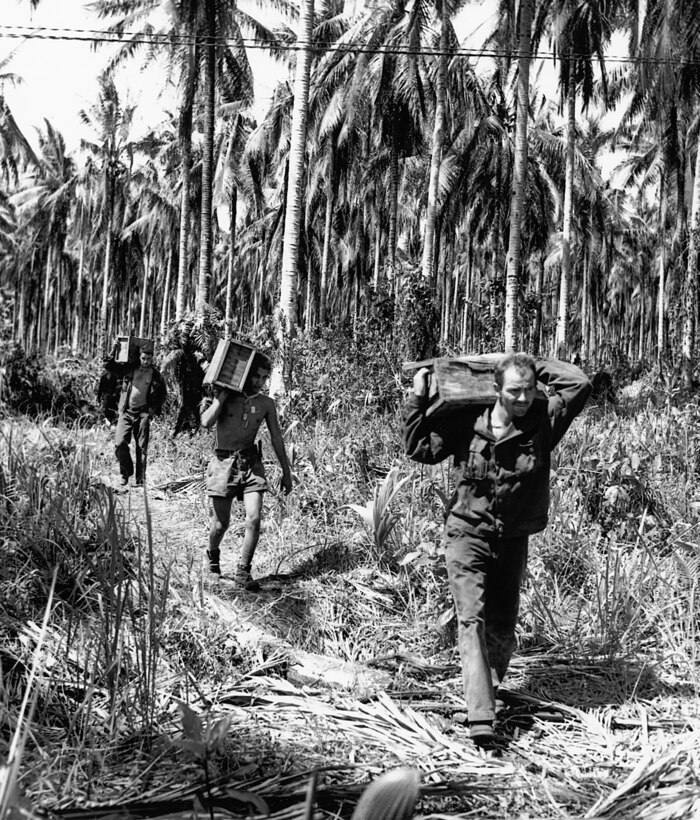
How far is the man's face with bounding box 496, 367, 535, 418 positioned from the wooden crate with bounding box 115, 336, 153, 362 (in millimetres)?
5812

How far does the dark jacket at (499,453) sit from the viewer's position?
3.44m

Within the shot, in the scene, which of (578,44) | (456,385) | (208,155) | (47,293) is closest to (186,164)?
(208,155)

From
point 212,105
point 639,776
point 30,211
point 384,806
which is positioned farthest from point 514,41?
point 30,211

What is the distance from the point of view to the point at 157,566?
5.13 meters

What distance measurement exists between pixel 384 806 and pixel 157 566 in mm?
4555

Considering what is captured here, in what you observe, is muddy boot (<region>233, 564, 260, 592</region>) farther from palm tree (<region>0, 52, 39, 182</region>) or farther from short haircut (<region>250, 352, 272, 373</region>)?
palm tree (<region>0, 52, 39, 182</region>)

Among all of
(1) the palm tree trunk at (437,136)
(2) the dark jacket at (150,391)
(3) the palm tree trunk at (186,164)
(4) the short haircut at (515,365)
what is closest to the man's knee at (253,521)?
(4) the short haircut at (515,365)

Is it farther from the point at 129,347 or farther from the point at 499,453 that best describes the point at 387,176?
the point at 499,453

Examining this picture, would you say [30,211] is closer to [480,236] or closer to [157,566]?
[480,236]

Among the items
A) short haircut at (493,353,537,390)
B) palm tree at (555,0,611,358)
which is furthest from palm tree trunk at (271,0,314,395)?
palm tree at (555,0,611,358)

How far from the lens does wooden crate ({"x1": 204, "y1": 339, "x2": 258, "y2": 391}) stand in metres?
5.21

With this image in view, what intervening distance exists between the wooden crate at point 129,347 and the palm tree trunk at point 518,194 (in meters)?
8.34

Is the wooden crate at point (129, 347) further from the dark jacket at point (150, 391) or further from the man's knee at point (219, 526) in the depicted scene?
the man's knee at point (219, 526)

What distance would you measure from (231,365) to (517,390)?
244cm
